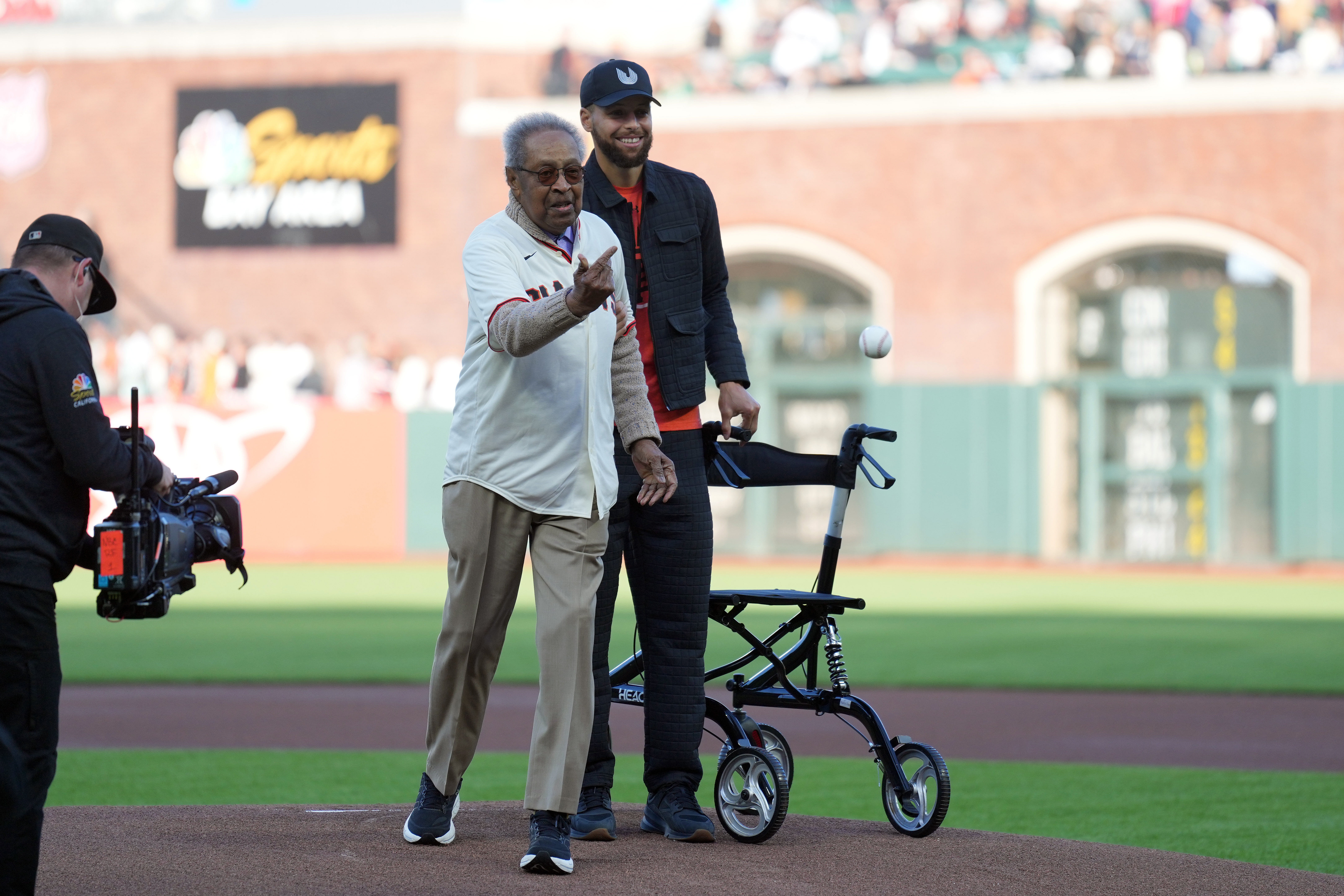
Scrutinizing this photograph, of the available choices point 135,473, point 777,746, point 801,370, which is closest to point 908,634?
point 777,746

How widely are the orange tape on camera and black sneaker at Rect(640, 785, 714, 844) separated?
5.95ft

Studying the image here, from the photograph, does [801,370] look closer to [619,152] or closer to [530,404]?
[619,152]

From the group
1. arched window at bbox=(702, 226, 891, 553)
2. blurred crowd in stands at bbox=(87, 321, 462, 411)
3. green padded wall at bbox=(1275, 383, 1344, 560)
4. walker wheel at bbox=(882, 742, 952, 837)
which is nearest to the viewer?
walker wheel at bbox=(882, 742, 952, 837)

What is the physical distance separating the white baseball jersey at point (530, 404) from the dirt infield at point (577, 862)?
0.97 meters

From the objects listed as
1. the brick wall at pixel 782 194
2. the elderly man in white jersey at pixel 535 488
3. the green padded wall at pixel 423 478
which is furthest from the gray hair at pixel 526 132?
the brick wall at pixel 782 194

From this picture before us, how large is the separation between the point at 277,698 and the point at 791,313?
18039mm

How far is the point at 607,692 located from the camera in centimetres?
496

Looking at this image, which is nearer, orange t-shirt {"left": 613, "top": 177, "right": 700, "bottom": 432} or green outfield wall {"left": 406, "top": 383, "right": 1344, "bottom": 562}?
orange t-shirt {"left": 613, "top": 177, "right": 700, "bottom": 432}

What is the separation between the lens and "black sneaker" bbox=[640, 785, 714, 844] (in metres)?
4.80

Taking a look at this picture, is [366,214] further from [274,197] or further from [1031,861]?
[1031,861]

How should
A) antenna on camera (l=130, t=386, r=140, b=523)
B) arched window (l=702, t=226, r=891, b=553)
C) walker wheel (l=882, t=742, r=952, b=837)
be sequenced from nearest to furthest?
antenna on camera (l=130, t=386, r=140, b=523), walker wheel (l=882, t=742, r=952, b=837), arched window (l=702, t=226, r=891, b=553)

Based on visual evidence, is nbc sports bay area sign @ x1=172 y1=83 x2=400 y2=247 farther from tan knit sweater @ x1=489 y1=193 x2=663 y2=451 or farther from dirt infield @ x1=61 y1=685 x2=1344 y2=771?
tan knit sweater @ x1=489 y1=193 x2=663 y2=451

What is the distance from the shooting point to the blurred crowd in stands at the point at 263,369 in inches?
1095

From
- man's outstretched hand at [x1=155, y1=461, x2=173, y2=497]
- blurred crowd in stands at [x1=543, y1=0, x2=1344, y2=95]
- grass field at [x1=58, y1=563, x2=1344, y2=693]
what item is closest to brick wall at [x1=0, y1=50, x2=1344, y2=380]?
blurred crowd in stands at [x1=543, y1=0, x2=1344, y2=95]
